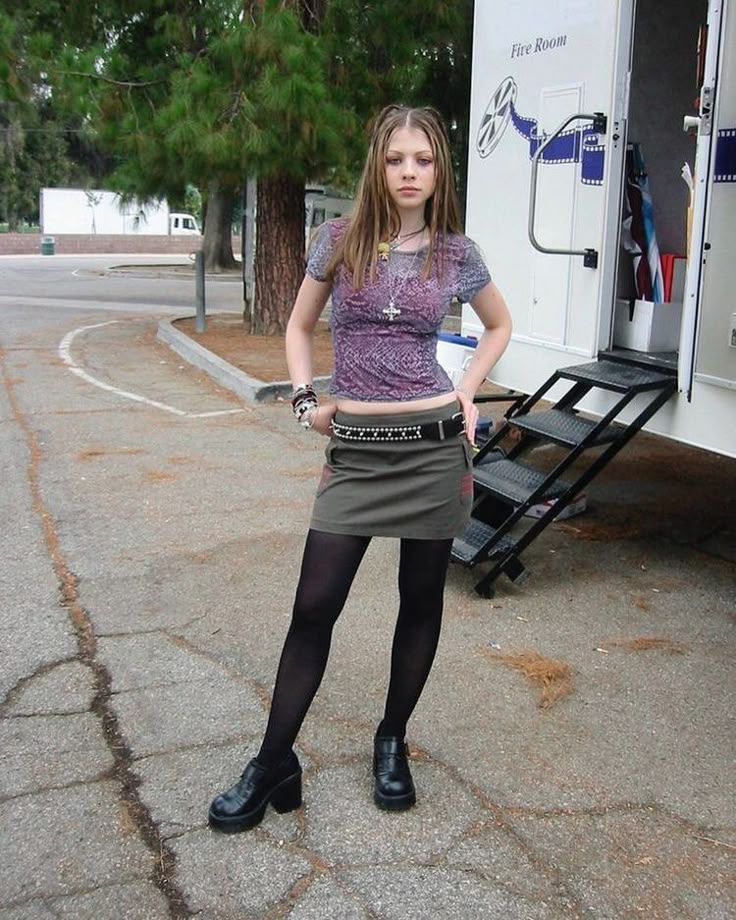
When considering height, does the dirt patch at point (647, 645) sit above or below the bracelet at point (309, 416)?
below

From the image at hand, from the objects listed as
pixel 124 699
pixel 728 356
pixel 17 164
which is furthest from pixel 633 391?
pixel 17 164

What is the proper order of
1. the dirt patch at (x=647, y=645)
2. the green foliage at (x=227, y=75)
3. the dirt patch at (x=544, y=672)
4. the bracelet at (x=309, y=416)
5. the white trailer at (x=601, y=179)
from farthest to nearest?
the green foliage at (x=227, y=75)
the white trailer at (x=601, y=179)
the dirt patch at (x=647, y=645)
the dirt patch at (x=544, y=672)
the bracelet at (x=309, y=416)

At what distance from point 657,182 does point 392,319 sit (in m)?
3.84

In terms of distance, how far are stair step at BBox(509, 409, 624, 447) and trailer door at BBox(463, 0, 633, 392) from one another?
40 centimetres

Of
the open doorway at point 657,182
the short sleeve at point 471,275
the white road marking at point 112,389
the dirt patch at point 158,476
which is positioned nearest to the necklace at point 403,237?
the short sleeve at point 471,275

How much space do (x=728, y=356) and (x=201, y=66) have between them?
7.70 metres

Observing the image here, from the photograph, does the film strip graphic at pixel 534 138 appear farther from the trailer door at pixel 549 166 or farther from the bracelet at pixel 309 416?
the bracelet at pixel 309 416

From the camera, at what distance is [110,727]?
137 inches

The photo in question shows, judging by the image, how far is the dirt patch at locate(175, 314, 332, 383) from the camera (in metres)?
10.4

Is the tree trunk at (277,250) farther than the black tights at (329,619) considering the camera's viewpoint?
Yes

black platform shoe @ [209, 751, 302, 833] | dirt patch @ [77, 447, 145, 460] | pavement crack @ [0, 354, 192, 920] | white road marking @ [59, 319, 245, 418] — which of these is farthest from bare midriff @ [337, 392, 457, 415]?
white road marking @ [59, 319, 245, 418]

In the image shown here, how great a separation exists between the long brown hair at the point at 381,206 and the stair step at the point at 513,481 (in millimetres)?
2122

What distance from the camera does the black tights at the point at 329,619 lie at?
2.82 meters

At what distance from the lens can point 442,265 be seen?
2824 millimetres
